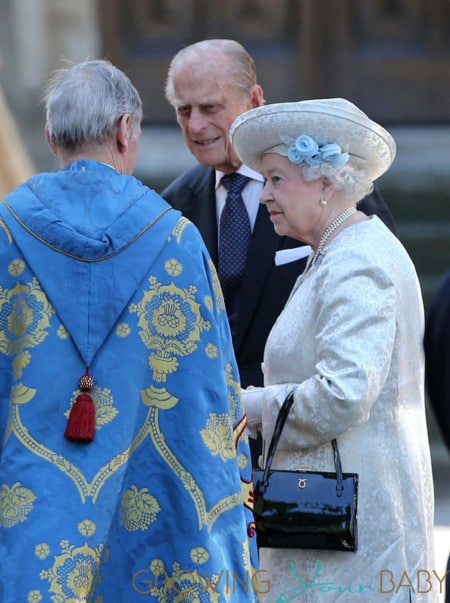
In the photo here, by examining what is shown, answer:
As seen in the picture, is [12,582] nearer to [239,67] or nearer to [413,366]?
[413,366]

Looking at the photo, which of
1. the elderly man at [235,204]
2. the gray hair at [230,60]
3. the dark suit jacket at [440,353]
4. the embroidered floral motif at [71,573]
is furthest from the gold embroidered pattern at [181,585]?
the gray hair at [230,60]

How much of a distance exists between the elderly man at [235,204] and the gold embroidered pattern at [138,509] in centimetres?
97

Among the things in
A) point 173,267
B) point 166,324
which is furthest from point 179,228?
point 166,324

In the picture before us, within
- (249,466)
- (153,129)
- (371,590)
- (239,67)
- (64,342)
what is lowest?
(371,590)

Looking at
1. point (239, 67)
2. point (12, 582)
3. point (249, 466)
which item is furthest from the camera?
point (239, 67)

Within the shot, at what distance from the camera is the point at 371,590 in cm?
324

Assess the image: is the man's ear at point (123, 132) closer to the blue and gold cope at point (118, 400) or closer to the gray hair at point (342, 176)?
the blue and gold cope at point (118, 400)

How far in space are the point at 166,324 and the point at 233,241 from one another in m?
1.18

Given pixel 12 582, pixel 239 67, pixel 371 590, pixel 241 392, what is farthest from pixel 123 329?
pixel 239 67

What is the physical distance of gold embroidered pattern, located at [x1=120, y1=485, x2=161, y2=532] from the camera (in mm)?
3023

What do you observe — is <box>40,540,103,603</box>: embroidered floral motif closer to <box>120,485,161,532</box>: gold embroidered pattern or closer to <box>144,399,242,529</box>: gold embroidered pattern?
<box>120,485,161,532</box>: gold embroidered pattern

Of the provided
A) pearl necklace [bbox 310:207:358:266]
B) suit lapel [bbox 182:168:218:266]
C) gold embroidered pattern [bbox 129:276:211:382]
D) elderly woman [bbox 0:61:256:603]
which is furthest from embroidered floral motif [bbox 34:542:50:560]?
suit lapel [bbox 182:168:218:266]

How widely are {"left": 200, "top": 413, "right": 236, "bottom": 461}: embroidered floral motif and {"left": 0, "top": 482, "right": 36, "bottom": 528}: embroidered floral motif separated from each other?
1.15 ft

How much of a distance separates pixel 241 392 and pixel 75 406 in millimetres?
386
